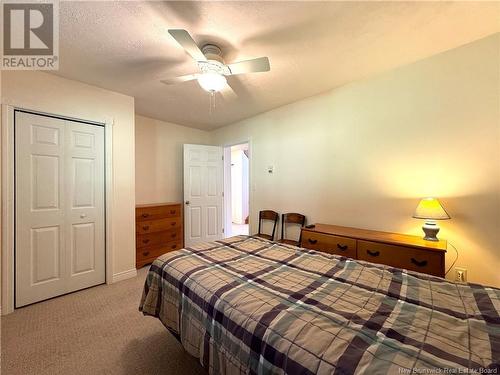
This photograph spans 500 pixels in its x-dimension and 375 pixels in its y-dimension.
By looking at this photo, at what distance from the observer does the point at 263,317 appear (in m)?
0.91

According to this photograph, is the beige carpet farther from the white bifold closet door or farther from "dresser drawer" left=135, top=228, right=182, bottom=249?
"dresser drawer" left=135, top=228, right=182, bottom=249

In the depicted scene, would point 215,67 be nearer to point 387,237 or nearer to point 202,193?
point 387,237

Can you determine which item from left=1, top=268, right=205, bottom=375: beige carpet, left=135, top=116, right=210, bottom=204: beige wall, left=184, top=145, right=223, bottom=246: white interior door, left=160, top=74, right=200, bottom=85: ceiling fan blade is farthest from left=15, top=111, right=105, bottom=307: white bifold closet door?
left=184, top=145, right=223, bottom=246: white interior door

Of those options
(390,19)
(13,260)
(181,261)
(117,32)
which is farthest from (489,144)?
(13,260)

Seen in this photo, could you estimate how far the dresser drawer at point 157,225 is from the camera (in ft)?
10.5

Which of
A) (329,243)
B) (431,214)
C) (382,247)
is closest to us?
(431,214)

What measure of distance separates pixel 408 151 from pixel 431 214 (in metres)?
0.71

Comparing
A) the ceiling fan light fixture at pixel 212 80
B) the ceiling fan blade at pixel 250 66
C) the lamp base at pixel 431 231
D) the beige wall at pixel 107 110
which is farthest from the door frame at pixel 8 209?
the lamp base at pixel 431 231

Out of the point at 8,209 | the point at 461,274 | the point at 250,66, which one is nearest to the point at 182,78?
the point at 250,66

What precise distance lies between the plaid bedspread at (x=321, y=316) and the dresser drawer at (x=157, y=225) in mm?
1848

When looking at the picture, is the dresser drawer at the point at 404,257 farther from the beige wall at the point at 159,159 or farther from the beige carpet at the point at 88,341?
the beige wall at the point at 159,159

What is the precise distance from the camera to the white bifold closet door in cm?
217

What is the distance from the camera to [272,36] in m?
1.73

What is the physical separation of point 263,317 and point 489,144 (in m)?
2.34
